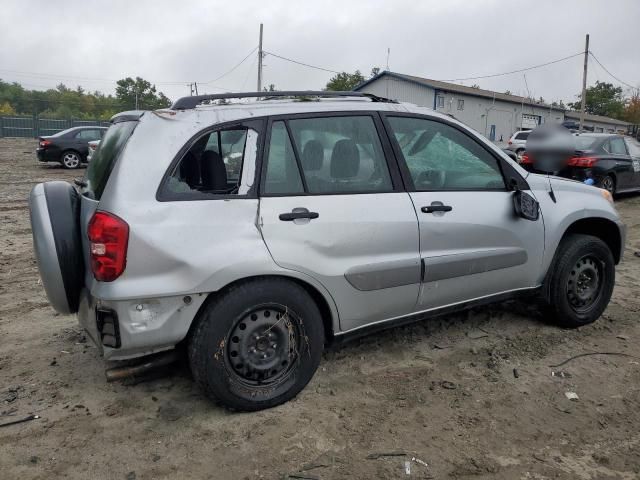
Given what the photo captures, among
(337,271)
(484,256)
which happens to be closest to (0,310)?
(337,271)

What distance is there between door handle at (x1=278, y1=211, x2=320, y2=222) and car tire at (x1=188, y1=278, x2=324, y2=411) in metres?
0.34

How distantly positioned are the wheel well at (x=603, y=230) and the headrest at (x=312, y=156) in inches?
88.3

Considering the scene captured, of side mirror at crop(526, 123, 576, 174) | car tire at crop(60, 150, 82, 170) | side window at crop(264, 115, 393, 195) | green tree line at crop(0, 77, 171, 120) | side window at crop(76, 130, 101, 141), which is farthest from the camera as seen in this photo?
green tree line at crop(0, 77, 171, 120)

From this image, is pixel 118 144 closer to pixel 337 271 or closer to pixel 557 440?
pixel 337 271

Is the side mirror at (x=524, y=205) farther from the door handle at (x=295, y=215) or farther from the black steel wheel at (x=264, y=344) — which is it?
the black steel wheel at (x=264, y=344)

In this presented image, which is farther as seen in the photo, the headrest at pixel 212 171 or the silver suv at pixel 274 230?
the headrest at pixel 212 171

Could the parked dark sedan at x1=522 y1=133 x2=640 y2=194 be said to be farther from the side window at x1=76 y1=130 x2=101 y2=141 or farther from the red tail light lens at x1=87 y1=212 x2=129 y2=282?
the side window at x1=76 y1=130 x2=101 y2=141

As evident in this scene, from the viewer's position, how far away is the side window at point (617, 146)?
10.7 m

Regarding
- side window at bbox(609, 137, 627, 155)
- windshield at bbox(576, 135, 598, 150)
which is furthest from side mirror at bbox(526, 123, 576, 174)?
side window at bbox(609, 137, 627, 155)

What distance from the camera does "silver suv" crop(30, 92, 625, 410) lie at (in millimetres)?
2611

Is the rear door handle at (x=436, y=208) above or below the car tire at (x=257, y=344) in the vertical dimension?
above

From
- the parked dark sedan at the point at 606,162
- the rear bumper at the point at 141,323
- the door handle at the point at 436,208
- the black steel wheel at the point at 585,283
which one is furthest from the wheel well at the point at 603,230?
the parked dark sedan at the point at 606,162

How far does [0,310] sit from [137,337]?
2675 millimetres

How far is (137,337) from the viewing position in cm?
260
